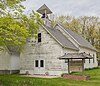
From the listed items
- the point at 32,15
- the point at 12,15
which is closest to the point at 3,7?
the point at 12,15

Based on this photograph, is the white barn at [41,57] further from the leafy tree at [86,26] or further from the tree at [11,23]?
the leafy tree at [86,26]

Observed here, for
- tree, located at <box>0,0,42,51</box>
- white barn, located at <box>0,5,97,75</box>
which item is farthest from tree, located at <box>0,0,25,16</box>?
white barn, located at <box>0,5,97,75</box>

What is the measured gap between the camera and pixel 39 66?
2797 centimetres

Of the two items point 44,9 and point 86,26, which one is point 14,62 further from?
point 86,26

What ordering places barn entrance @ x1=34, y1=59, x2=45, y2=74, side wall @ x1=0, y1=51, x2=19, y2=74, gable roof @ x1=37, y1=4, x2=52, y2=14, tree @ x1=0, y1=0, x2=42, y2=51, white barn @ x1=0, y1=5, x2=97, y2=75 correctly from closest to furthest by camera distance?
tree @ x1=0, y1=0, x2=42, y2=51, white barn @ x1=0, y1=5, x2=97, y2=75, barn entrance @ x1=34, y1=59, x2=45, y2=74, side wall @ x1=0, y1=51, x2=19, y2=74, gable roof @ x1=37, y1=4, x2=52, y2=14

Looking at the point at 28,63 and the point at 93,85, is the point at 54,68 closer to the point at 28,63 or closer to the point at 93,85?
the point at 28,63

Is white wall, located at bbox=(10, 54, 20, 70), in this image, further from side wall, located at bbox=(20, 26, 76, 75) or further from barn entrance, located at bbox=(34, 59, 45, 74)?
barn entrance, located at bbox=(34, 59, 45, 74)

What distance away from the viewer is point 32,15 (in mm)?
21391

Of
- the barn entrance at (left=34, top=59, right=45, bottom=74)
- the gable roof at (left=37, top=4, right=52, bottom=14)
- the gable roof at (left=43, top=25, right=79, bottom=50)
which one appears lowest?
the barn entrance at (left=34, top=59, right=45, bottom=74)

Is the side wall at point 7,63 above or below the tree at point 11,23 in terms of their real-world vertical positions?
below

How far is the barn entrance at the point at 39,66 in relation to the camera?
27686 millimetres

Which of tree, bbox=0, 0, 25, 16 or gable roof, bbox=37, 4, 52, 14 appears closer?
tree, bbox=0, 0, 25, 16

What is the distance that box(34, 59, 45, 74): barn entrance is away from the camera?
90.8 feet

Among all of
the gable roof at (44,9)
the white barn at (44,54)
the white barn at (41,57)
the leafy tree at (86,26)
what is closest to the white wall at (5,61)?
the white barn at (41,57)
